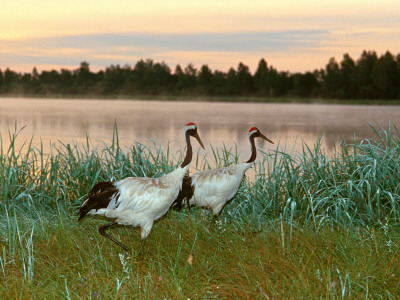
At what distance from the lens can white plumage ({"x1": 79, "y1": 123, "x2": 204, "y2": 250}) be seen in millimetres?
4469

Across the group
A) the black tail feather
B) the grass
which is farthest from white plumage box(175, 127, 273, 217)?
the black tail feather

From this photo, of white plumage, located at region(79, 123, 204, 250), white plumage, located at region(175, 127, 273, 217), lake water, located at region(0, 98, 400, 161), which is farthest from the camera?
lake water, located at region(0, 98, 400, 161)

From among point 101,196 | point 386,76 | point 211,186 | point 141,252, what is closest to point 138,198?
point 101,196

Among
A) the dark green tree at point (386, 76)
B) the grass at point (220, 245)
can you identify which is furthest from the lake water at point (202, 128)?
the dark green tree at point (386, 76)

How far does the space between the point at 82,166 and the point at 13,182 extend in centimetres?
92

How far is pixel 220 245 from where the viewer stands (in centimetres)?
482

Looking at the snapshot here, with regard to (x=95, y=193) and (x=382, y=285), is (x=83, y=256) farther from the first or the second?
(x=382, y=285)

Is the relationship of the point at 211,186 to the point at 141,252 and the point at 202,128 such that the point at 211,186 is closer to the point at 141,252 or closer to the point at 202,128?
the point at 141,252

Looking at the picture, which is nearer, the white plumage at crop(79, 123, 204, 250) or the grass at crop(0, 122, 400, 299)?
the grass at crop(0, 122, 400, 299)

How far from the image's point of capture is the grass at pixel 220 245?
12.9 ft

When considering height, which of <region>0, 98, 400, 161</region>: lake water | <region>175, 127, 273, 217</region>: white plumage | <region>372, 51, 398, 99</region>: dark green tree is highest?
<region>372, 51, 398, 99</region>: dark green tree

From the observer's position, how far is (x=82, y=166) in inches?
284

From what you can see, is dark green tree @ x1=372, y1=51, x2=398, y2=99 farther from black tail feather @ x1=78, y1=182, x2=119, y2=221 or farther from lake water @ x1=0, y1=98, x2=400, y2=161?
black tail feather @ x1=78, y1=182, x2=119, y2=221

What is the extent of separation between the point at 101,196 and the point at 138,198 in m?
0.34
